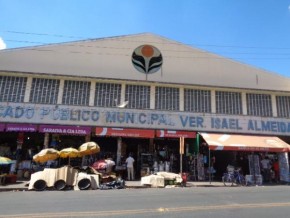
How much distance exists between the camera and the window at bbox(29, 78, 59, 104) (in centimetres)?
1972

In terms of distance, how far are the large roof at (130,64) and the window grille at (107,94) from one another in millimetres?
602

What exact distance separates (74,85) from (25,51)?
383 cm

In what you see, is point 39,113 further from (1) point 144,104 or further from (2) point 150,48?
(2) point 150,48

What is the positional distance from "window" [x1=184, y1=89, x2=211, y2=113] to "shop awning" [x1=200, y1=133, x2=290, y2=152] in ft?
6.36

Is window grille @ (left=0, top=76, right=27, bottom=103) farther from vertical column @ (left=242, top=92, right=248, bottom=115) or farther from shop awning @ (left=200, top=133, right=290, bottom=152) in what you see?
vertical column @ (left=242, top=92, right=248, bottom=115)

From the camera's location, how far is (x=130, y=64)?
69.6 ft

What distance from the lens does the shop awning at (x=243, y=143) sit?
18555 mm

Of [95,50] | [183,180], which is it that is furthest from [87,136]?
[183,180]

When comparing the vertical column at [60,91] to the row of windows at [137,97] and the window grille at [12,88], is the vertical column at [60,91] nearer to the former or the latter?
the row of windows at [137,97]

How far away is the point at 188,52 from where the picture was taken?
2209cm

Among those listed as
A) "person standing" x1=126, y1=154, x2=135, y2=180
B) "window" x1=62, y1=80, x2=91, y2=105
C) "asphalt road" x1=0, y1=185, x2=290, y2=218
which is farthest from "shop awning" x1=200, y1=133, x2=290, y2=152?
"window" x1=62, y1=80, x2=91, y2=105

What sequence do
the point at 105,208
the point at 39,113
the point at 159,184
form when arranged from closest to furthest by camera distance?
the point at 105,208 < the point at 159,184 < the point at 39,113

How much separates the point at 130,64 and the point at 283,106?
1111cm

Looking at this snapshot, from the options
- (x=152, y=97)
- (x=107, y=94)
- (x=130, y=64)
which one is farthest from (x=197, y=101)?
(x=107, y=94)
